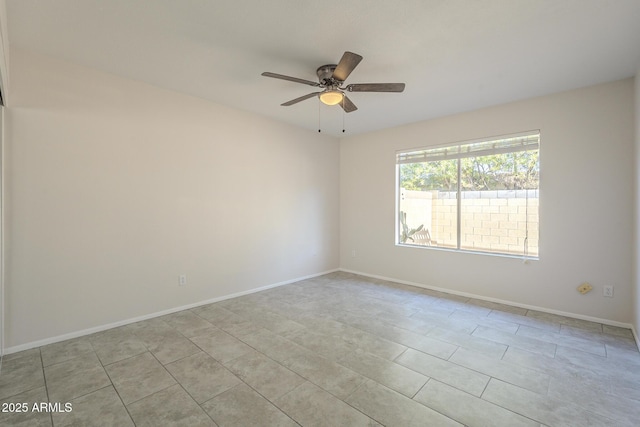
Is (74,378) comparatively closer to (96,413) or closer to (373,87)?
(96,413)

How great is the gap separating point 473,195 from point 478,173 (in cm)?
32

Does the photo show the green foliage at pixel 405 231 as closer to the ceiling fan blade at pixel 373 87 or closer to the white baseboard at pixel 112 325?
the white baseboard at pixel 112 325

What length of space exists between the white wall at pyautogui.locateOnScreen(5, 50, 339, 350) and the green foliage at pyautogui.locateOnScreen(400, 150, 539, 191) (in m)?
2.19

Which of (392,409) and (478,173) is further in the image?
(478,173)

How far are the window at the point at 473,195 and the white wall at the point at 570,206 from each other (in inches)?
6.0

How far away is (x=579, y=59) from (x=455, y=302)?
9.66 feet

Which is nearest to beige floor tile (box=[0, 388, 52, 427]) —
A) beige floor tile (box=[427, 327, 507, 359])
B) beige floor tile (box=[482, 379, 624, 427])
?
beige floor tile (box=[482, 379, 624, 427])

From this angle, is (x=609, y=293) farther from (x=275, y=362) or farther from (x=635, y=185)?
(x=275, y=362)

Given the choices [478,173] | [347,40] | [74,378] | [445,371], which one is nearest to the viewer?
[74,378]

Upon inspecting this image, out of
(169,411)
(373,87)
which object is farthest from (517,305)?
(169,411)

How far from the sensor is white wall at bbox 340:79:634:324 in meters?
3.10

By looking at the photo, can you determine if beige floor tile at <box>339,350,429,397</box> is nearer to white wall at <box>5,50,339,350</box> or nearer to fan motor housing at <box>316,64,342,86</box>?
white wall at <box>5,50,339,350</box>

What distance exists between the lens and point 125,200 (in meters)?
3.11

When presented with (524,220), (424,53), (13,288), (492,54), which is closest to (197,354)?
(13,288)
